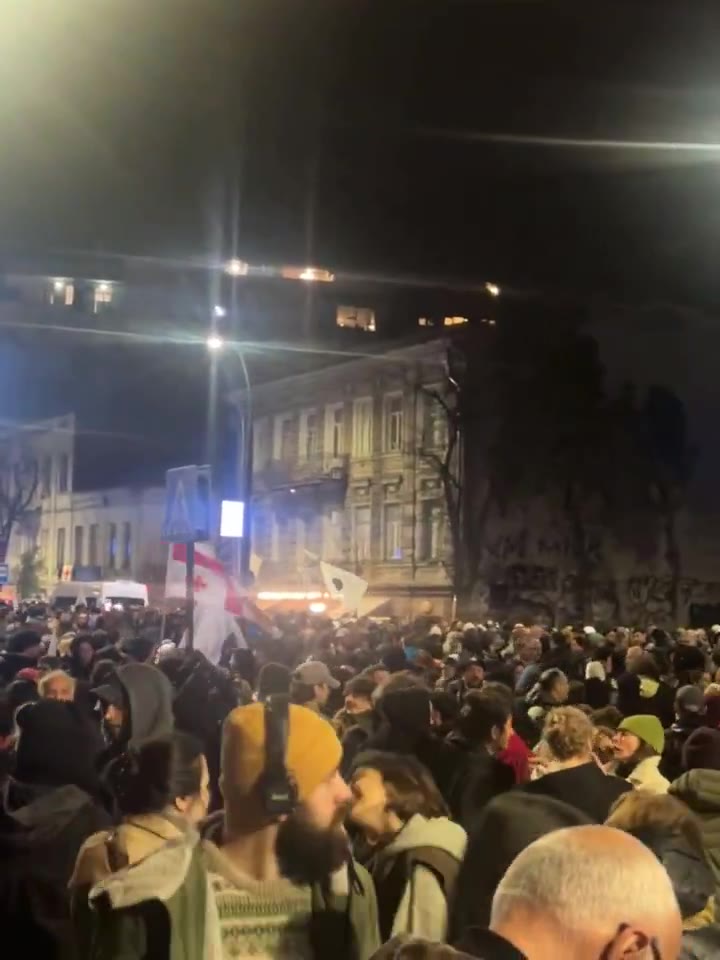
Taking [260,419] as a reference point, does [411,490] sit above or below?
below

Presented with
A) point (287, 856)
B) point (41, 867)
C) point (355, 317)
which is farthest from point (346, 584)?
point (355, 317)

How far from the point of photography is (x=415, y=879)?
387cm

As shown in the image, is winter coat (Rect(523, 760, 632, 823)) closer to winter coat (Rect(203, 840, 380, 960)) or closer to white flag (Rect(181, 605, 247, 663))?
winter coat (Rect(203, 840, 380, 960))

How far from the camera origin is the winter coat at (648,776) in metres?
5.89

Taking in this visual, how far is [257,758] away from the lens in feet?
10.9

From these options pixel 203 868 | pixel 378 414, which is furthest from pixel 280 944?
pixel 378 414

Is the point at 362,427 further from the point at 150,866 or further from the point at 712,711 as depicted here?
the point at 150,866

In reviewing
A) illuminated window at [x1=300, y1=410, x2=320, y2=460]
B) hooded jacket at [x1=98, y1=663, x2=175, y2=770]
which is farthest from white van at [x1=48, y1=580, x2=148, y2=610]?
hooded jacket at [x1=98, y1=663, x2=175, y2=770]

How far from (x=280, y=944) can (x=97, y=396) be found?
→ 65392 millimetres

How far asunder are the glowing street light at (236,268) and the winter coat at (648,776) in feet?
188

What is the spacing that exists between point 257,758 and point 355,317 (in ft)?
194

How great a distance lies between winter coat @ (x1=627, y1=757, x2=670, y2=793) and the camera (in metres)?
5.89

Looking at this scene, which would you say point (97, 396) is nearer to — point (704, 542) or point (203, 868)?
point (704, 542)

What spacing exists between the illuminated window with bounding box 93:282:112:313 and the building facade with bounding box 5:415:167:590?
6.75 meters
